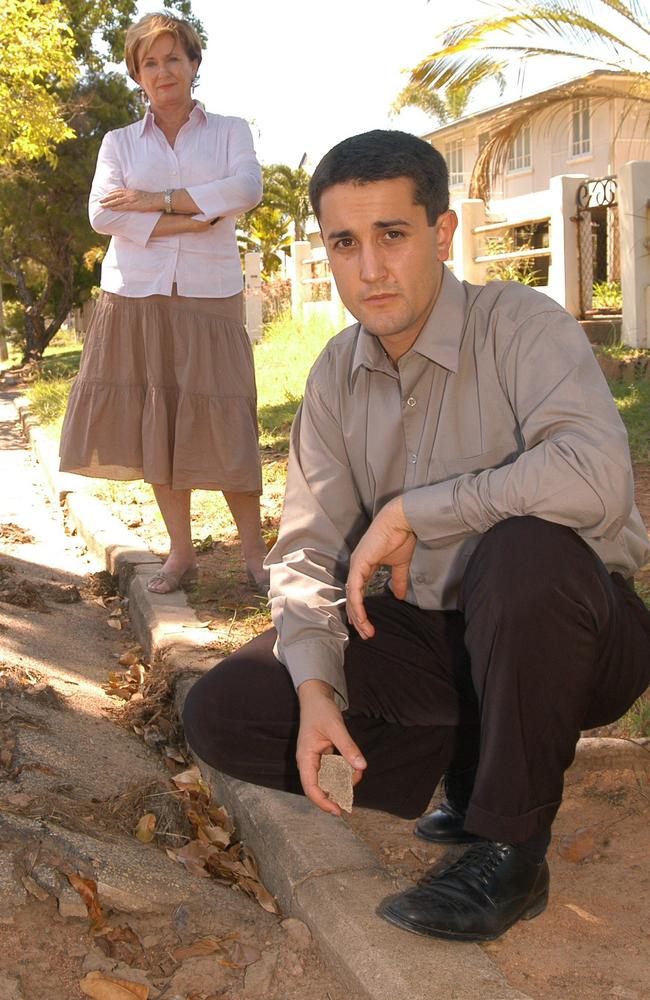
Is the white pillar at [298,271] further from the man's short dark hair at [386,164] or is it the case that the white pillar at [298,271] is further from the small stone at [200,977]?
the small stone at [200,977]

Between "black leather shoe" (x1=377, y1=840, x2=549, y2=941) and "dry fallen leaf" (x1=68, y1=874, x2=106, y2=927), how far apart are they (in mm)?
631

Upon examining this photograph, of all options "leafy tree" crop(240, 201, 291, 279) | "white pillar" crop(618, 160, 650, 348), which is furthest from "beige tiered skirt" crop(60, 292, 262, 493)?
"leafy tree" crop(240, 201, 291, 279)

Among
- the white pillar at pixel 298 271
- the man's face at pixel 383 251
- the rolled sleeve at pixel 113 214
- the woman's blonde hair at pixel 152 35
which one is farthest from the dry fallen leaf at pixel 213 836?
the white pillar at pixel 298 271

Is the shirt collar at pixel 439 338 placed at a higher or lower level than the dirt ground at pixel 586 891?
higher

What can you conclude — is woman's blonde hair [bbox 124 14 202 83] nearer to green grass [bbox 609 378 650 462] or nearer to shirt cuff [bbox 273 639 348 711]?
shirt cuff [bbox 273 639 348 711]

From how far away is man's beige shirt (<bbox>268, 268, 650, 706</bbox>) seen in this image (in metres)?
2.30

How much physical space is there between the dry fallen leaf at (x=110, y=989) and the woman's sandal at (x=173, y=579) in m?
2.63

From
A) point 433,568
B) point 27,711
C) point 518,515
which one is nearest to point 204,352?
point 27,711

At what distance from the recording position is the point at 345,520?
9.21 feet

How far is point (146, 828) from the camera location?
2941 millimetres

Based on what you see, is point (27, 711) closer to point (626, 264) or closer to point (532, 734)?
point (532, 734)

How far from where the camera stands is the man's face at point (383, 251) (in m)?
2.54

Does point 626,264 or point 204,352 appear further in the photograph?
point 626,264

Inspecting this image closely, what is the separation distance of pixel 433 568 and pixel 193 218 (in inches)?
94.8
